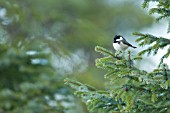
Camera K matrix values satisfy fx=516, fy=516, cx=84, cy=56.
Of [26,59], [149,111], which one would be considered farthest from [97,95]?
[26,59]

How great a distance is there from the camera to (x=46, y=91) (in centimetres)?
972

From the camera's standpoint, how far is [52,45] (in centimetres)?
1187

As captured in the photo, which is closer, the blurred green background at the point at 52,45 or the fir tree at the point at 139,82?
the fir tree at the point at 139,82

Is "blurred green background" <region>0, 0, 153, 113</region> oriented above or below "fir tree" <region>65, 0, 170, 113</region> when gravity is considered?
above

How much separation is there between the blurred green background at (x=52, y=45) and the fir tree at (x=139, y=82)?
5315 millimetres

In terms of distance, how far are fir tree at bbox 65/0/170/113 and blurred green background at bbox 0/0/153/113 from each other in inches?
209

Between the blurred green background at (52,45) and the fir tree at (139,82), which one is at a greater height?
the blurred green background at (52,45)

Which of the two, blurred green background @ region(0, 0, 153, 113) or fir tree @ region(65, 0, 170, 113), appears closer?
fir tree @ region(65, 0, 170, 113)

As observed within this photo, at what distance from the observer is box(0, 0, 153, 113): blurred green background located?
9586 millimetres

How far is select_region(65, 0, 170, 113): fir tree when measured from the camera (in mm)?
3670

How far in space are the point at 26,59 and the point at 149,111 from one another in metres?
6.20

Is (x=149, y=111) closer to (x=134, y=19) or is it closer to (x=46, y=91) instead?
(x=46, y=91)

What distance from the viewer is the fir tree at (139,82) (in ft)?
12.0

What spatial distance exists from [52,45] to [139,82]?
8255mm
